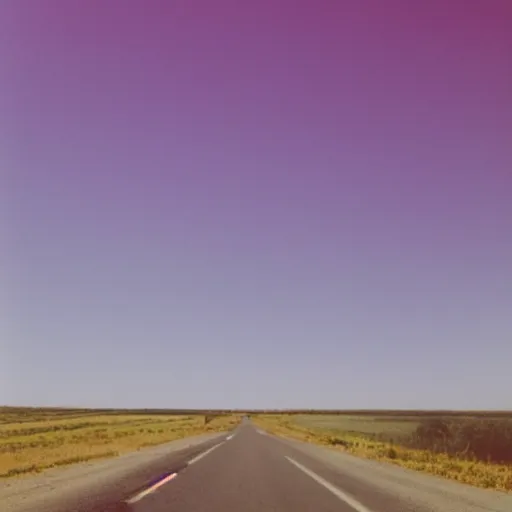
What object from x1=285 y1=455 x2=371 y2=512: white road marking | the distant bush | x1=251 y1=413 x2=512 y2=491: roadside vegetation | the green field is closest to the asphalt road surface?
x1=285 y1=455 x2=371 y2=512: white road marking

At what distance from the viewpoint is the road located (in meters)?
10.4

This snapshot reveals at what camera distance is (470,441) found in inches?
1470

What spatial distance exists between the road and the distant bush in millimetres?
16687

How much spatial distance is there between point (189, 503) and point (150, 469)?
8.57 meters

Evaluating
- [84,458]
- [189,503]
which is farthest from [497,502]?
[84,458]

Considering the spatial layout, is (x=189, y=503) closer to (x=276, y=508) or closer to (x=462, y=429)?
(x=276, y=508)

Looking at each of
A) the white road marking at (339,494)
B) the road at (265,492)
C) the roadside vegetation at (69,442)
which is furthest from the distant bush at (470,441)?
the roadside vegetation at (69,442)

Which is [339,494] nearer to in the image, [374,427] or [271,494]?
[271,494]

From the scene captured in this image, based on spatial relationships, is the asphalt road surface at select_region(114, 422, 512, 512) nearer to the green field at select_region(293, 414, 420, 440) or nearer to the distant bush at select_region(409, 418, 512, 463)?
the distant bush at select_region(409, 418, 512, 463)

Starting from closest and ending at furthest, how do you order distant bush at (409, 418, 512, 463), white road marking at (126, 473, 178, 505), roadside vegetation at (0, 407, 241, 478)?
1. white road marking at (126, 473, 178, 505)
2. roadside vegetation at (0, 407, 241, 478)
3. distant bush at (409, 418, 512, 463)

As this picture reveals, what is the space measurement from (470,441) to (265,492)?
2948cm

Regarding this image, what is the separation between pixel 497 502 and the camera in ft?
40.1

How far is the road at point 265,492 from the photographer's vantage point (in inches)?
409

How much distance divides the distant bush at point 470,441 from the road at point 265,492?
16687mm
